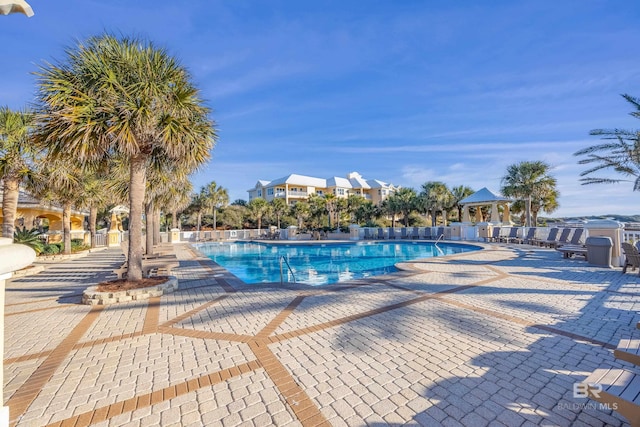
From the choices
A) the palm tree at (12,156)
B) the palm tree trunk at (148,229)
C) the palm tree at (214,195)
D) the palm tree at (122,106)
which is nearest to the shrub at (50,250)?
the palm tree trunk at (148,229)

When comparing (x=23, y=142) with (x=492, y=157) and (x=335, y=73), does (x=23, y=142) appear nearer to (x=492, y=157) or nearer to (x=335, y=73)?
(x=335, y=73)

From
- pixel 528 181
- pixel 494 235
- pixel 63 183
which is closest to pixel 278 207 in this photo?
pixel 494 235

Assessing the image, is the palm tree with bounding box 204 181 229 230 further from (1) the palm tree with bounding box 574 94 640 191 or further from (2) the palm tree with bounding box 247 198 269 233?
(1) the palm tree with bounding box 574 94 640 191

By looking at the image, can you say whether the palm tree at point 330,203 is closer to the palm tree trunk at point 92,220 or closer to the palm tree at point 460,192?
the palm tree at point 460,192

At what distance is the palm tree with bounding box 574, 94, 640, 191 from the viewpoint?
971 centimetres

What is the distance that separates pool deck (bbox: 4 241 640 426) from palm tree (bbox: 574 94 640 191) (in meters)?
6.55

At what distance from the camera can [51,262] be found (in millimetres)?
14312

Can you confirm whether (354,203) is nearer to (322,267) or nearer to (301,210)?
(301,210)

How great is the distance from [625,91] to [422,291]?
10.5 metres

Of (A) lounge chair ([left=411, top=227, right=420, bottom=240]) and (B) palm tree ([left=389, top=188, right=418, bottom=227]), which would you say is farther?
(B) palm tree ([left=389, top=188, right=418, bottom=227])

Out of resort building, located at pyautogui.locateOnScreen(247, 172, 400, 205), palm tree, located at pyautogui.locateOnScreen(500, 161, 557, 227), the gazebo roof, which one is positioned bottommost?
the gazebo roof

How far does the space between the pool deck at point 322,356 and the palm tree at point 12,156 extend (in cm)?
563

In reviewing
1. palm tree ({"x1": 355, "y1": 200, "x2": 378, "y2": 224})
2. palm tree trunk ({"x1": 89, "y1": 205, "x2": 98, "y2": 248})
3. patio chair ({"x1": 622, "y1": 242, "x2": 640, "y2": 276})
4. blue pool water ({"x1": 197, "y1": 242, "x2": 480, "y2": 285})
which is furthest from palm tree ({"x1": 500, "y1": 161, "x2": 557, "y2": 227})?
palm tree trunk ({"x1": 89, "y1": 205, "x2": 98, "y2": 248})

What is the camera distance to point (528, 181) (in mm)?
24328
